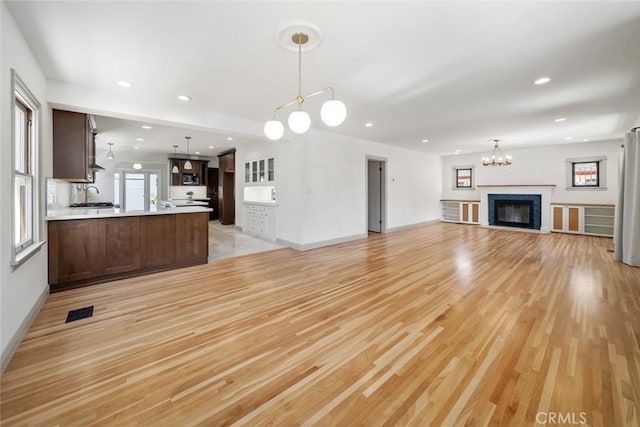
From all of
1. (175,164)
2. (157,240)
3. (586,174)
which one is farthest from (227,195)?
(586,174)

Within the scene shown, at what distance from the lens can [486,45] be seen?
8.52ft

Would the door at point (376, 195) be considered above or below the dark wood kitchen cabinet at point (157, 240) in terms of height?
above

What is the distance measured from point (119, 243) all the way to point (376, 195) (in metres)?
6.54

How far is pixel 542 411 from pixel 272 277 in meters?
3.16

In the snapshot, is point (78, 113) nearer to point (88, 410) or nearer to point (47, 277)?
point (47, 277)

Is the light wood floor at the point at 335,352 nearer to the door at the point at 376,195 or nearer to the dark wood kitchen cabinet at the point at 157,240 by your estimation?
the dark wood kitchen cabinet at the point at 157,240

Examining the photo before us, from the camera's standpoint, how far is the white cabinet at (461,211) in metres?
9.72

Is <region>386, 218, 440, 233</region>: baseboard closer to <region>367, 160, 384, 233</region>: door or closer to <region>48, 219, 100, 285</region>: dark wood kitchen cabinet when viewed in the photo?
<region>367, 160, 384, 233</region>: door

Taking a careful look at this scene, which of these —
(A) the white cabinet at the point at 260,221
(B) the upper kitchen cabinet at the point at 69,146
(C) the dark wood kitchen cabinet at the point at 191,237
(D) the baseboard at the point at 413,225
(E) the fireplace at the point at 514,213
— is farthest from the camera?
(E) the fireplace at the point at 514,213

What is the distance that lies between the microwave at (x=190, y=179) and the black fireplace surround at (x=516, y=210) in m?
10.9

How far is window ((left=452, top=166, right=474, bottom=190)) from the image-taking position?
10158mm

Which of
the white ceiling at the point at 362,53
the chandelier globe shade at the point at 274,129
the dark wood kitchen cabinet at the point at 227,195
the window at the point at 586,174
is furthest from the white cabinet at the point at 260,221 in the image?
the window at the point at 586,174

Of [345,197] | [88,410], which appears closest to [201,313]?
[88,410]

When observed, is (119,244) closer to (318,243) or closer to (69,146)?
(69,146)
